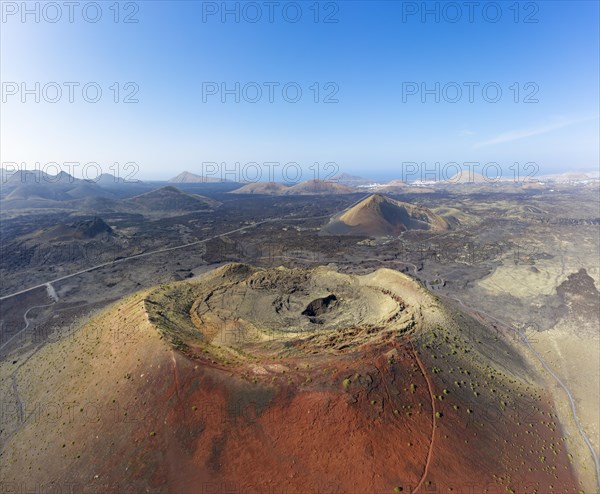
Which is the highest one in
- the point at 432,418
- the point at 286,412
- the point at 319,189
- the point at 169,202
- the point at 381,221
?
the point at 319,189

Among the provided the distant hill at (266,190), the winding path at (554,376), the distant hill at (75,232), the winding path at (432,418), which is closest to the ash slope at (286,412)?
the winding path at (432,418)

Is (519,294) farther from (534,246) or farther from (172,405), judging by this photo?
(172,405)

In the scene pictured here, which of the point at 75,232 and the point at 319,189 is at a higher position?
the point at 319,189

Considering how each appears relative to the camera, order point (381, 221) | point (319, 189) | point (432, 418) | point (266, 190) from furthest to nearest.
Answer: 1. point (266, 190)
2. point (319, 189)
3. point (381, 221)
4. point (432, 418)

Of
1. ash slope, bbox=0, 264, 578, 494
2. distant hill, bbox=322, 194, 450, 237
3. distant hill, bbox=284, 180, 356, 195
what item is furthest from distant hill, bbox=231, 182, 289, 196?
ash slope, bbox=0, 264, 578, 494

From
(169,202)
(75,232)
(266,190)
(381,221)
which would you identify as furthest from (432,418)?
(266,190)

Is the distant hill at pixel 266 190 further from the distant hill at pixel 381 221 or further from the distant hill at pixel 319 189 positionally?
the distant hill at pixel 381 221

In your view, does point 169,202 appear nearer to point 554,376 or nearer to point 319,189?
point 319,189

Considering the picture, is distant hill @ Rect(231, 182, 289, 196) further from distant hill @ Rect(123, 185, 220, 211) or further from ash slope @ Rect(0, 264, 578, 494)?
ash slope @ Rect(0, 264, 578, 494)

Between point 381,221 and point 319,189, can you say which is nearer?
point 381,221
